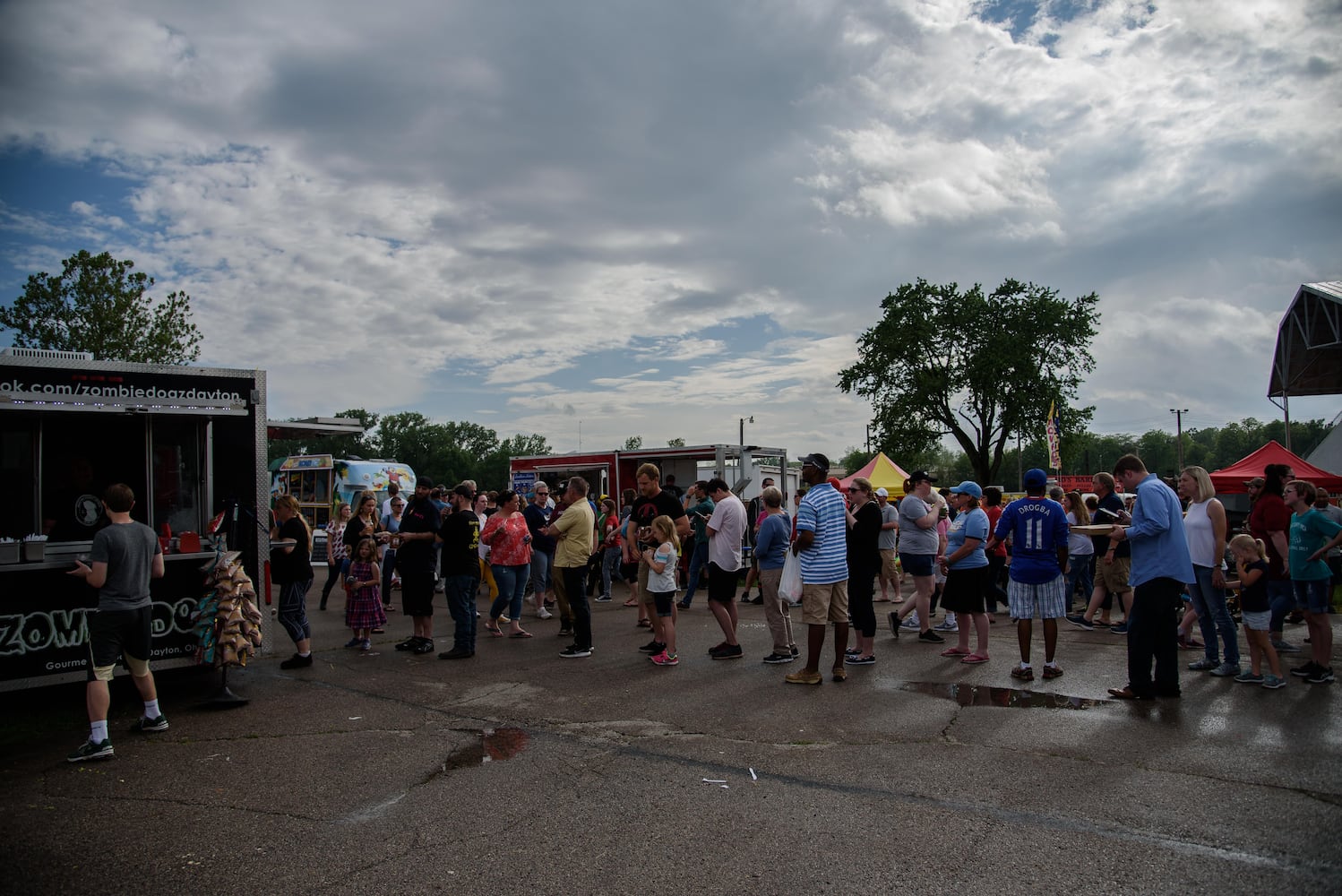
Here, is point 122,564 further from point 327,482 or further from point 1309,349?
point 1309,349

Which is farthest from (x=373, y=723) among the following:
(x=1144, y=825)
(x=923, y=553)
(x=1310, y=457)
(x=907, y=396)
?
(x=907, y=396)

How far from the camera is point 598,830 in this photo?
427 cm

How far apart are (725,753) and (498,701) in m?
2.41

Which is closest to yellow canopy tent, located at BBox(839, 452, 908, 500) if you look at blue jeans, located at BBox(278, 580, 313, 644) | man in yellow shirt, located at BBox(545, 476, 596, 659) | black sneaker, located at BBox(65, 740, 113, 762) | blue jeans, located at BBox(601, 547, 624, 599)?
blue jeans, located at BBox(601, 547, 624, 599)

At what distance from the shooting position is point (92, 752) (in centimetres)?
550

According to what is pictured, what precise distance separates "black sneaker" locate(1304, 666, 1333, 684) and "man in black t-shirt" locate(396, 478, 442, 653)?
832 centimetres

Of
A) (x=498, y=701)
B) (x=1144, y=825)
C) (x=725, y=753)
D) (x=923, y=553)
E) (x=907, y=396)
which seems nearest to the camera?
(x=1144, y=825)

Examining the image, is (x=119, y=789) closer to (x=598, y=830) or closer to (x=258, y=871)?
(x=258, y=871)

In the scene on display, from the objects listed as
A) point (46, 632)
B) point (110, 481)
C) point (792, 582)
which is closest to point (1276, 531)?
point (792, 582)

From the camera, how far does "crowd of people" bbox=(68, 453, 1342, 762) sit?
6.54 metres

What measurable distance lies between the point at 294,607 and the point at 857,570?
5.66m

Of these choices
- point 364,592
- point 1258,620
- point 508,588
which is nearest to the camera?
point 1258,620

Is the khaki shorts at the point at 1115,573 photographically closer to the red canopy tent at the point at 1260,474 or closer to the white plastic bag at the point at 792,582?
the white plastic bag at the point at 792,582

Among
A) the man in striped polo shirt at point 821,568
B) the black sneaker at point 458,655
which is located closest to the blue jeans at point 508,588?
the black sneaker at point 458,655
